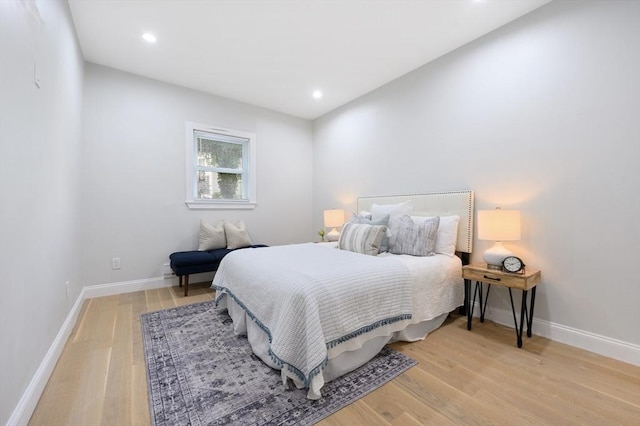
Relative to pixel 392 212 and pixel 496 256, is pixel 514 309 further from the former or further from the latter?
pixel 392 212

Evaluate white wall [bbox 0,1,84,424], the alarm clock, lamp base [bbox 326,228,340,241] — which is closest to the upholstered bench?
white wall [bbox 0,1,84,424]

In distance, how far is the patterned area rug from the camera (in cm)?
137

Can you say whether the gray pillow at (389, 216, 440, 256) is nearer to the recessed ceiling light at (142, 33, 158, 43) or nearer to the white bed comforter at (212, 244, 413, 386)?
the white bed comforter at (212, 244, 413, 386)

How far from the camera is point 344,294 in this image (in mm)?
1679

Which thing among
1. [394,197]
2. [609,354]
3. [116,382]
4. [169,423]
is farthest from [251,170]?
[609,354]

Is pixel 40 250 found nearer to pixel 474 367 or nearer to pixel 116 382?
pixel 116 382

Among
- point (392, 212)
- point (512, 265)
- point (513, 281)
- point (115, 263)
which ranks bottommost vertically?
point (115, 263)

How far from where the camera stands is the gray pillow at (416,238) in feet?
8.48

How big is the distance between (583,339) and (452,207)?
1.44 meters

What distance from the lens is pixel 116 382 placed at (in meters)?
1.63

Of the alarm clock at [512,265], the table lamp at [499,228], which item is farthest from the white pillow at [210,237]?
the alarm clock at [512,265]

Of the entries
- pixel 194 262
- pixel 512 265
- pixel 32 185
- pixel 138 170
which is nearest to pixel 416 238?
pixel 512 265

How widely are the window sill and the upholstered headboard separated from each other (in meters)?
2.37

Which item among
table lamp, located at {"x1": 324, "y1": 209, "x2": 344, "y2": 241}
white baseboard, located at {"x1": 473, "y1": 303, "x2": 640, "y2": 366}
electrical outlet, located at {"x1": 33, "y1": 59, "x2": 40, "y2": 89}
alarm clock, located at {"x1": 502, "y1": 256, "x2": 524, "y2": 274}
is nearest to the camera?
electrical outlet, located at {"x1": 33, "y1": 59, "x2": 40, "y2": 89}
